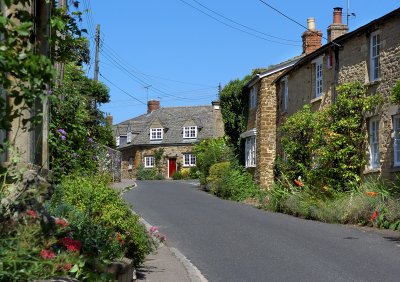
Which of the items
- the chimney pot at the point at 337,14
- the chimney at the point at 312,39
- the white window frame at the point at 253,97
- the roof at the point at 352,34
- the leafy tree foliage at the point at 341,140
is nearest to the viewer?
the roof at the point at 352,34

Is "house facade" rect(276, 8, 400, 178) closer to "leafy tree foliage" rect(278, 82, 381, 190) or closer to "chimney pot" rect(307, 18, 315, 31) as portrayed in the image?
"leafy tree foliage" rect(278, 82, 381, 190)

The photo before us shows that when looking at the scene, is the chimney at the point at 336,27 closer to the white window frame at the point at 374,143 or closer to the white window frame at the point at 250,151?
the white window frame at the point at 374,143

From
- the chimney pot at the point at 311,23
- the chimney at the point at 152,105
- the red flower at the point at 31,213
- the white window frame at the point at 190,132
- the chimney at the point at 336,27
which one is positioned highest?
the chimney at the point at 152,105

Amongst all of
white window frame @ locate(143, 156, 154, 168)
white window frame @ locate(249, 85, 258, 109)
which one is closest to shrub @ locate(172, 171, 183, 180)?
white window frame @ locate(143, 156, 154, 168)

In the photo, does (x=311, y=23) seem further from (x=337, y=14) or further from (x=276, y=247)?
(x=276, y=247)

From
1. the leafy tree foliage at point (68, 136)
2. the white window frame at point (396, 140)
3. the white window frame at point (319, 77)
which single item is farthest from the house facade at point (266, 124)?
the leafy tree foliage at point (68, 136)

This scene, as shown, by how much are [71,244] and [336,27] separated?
2320 cm

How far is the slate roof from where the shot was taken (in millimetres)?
68312

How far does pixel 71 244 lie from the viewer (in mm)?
5855

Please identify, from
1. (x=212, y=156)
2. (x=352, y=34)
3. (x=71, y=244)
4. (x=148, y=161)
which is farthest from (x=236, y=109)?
(x=148, y=161)

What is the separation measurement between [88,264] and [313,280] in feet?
15.0

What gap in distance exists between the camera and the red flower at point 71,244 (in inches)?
227

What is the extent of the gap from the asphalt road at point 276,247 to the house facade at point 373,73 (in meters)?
3.41

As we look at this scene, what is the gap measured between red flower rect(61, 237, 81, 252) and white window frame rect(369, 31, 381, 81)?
1655 cm
